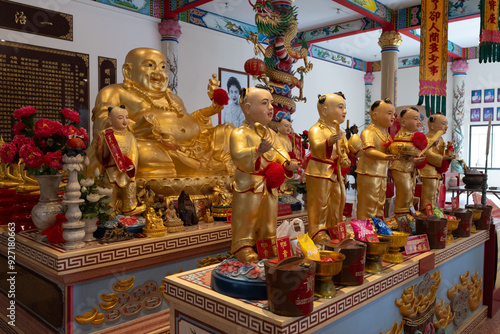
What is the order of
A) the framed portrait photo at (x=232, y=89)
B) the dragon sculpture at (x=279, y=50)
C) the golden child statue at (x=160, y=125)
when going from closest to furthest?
the golden child statue at (x=160, y=125) → the dragon sculpture at (x=279, y=50) → the framed portrait photo at (x=232, y=89)

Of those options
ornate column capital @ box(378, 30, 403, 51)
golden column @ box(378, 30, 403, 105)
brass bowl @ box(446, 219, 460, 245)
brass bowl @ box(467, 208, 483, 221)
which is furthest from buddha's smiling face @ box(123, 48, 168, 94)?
ornate column capital @ box(378, 30, 403, 51)

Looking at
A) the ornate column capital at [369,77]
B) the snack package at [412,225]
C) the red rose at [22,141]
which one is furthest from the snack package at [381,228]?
the ornate column capital at [369,77]

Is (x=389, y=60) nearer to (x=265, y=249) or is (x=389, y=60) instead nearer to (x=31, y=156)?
(x=265, y=249)

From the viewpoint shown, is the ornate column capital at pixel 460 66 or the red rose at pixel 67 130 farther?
the ornate column capital at pixel 460 66

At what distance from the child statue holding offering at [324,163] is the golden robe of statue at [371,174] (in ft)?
1.28

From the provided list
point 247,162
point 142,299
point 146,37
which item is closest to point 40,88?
point 146,37

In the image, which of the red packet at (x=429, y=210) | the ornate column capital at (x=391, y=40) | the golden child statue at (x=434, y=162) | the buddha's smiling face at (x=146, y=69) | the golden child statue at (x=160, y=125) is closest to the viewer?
the red packet at (x=429, y=210)

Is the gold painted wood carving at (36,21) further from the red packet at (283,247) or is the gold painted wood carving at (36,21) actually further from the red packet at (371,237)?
the red packet at (371,237)

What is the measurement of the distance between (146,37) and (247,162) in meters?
4.33

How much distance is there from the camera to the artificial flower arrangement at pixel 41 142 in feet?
7.50

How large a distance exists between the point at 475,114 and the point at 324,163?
27.8 feet

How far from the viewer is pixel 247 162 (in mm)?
1787

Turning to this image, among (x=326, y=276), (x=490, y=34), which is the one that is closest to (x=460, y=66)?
(x=490, y=34)

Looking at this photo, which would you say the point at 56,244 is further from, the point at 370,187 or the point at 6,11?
the point at 6,11
